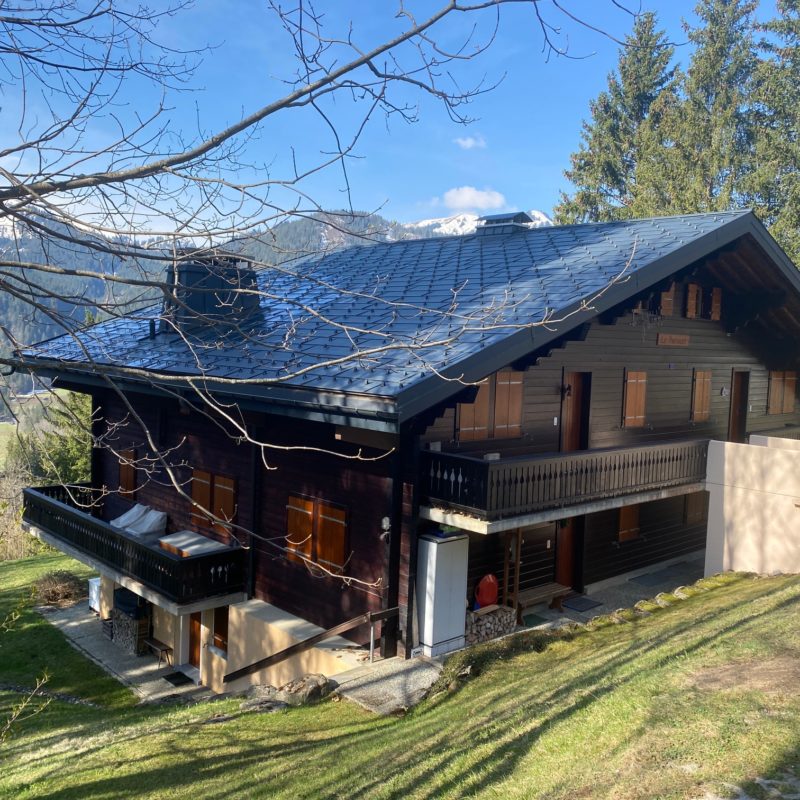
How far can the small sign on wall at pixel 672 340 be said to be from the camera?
51.3ft

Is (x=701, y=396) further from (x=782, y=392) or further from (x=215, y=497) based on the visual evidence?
(x=215, y=497)

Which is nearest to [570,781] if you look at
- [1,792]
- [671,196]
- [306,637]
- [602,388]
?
[1,792]

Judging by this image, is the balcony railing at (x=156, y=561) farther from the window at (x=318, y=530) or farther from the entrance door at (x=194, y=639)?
the entrance door at (x=194, y=639)

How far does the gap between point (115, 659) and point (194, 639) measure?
1.85m

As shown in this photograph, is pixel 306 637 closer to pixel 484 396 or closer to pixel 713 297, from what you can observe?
pixel 484 396

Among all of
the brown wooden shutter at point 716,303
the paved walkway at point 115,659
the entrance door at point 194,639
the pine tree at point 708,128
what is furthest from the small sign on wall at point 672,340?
Answer: the pine tree at point 708,128

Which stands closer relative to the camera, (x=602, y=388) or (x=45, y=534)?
(x=602, y=388)

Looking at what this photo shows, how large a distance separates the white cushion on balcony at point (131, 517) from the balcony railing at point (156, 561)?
0.96m

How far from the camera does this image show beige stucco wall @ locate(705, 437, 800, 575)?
13.5 m

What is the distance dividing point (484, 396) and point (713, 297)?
754cm

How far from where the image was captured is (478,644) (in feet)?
37.4

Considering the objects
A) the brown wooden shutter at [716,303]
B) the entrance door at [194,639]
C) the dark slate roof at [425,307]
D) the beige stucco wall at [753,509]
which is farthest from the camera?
the brown wooden shutter at [716,303]

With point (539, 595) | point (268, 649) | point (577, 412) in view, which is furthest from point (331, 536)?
point (577, 412)

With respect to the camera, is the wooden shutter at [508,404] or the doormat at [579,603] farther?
the doormat at [579,603]
